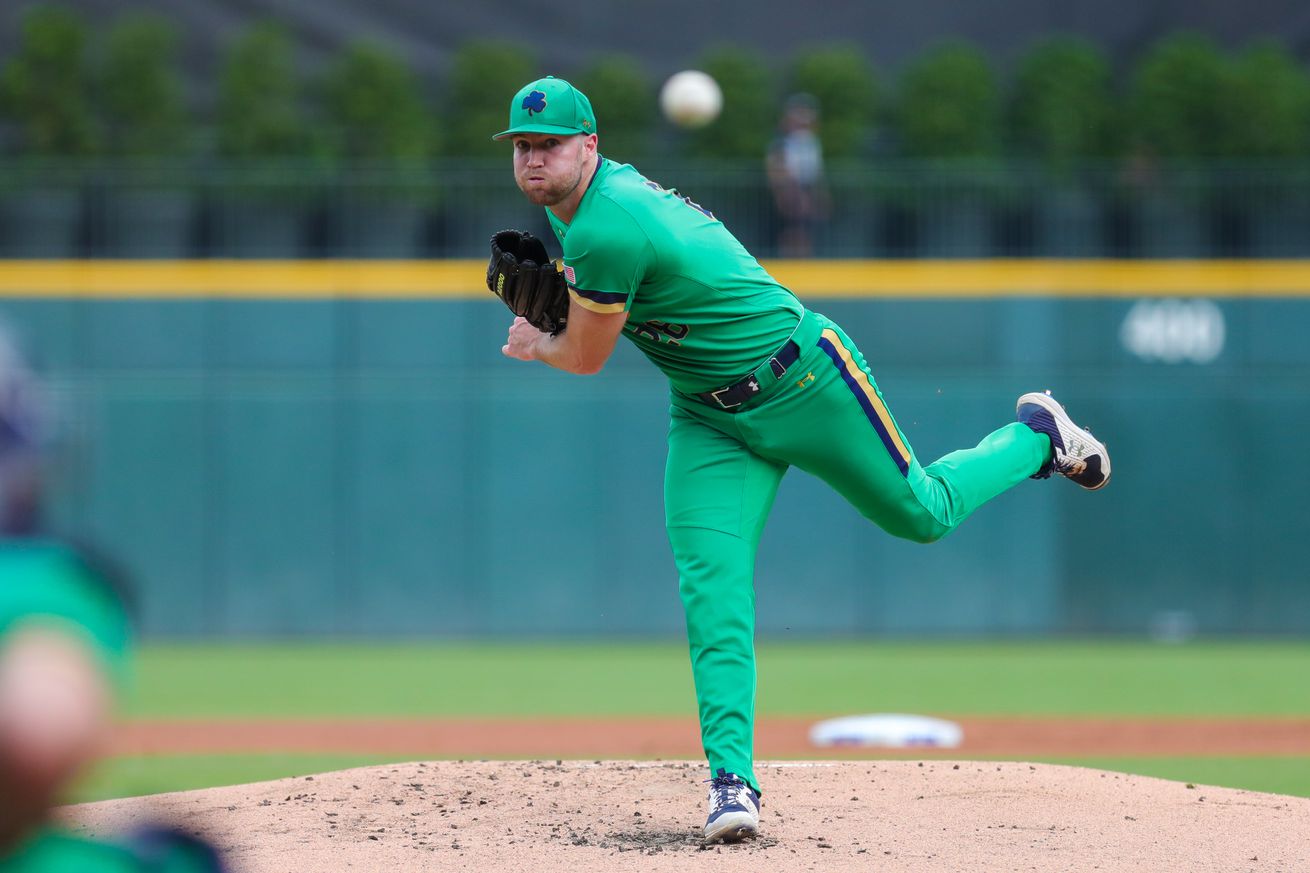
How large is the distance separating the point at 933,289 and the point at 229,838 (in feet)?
36.3

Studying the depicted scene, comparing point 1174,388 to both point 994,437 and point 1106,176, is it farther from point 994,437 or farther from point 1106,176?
point 994,437

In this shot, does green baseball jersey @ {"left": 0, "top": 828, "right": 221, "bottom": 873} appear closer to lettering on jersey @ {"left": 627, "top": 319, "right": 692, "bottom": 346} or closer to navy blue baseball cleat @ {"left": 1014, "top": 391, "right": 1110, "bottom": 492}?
lettering on jersey @ {"left": 627, "top": 319, "right": 692, "bottom": 346}

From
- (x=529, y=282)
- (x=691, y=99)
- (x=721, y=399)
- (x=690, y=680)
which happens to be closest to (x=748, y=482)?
(x=721, y=399)

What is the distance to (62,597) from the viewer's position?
1752 mm

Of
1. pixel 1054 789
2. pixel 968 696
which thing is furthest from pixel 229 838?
pixel 968 696

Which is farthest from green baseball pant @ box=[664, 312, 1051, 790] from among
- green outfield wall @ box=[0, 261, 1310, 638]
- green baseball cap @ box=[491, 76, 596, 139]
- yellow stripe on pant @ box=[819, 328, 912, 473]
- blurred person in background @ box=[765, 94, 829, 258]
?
blurred person in background @ box=[765, 94, 829, 258]

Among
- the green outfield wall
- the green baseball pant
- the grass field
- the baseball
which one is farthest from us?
the green outfield wall

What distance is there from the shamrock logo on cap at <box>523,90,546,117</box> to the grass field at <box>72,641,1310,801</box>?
3805 millimetres

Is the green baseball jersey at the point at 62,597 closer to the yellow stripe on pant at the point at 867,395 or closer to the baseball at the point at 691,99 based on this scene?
the yellow stripe on pant at the point at 867,395

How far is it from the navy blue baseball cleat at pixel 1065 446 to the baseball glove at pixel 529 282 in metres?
1.66

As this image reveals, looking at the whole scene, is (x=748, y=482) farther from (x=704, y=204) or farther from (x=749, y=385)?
(x=704, y=204)

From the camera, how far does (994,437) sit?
16.8ft

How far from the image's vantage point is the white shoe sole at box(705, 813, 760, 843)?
417 cm

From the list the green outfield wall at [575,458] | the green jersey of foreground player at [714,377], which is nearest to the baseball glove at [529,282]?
the green jersey of foreground player at [714,377]
